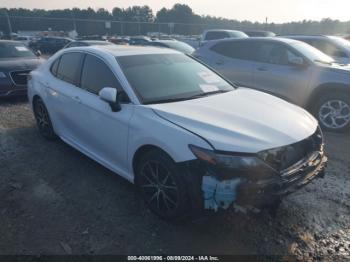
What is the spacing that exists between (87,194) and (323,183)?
2936 millimetres

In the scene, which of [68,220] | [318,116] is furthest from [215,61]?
[68,220]

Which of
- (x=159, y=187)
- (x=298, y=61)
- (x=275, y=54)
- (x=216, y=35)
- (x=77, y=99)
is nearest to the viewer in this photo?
(x=159, y=187)

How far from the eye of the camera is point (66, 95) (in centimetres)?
430

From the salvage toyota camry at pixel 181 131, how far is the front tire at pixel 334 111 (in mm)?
2497

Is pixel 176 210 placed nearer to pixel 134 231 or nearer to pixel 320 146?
pixel 134 231

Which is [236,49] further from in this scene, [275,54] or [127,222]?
[127,222]

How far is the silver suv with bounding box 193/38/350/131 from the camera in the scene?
225 inches

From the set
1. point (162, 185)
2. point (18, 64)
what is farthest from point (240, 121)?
point (18, 64)

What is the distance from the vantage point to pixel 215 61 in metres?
7.35

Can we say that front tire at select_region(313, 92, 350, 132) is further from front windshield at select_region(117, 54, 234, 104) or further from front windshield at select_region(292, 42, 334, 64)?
front windshield at select_region(117, 54, 234, 104)

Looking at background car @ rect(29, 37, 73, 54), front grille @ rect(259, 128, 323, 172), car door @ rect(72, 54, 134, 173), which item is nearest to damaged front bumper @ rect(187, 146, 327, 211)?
front grille @ rect(259, 128, 323, 172)

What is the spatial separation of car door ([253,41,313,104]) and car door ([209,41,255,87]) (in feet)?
0.57

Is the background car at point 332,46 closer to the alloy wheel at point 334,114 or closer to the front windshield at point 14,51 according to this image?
the alloy wheel at point 334,114

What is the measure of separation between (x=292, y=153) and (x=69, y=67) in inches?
129
